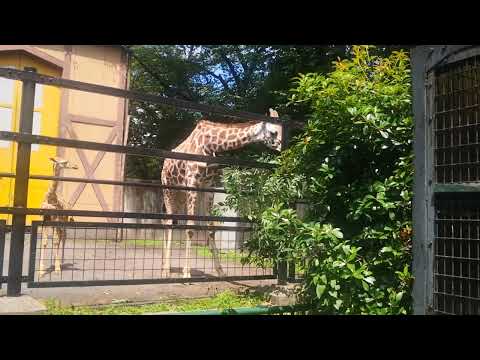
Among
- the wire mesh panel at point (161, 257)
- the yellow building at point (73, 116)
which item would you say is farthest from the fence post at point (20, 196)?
the yellow building at point (73, 116)

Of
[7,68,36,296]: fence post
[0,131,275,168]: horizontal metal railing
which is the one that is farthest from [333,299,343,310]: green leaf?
[7,68,36,296]: fence post

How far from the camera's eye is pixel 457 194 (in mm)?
3150

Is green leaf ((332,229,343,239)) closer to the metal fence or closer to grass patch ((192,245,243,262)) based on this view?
the metal fence

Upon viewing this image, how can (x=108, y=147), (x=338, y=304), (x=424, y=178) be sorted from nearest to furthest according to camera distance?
(x=424, y=178) < (x=338, y=304) < (x=108, y=147)

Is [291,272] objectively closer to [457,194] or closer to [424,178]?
[424,178]

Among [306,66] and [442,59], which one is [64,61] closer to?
[306,66]

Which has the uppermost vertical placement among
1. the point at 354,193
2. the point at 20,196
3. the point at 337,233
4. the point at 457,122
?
the point at 457,122

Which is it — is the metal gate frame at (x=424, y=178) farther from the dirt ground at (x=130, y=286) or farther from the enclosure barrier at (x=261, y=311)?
the dirt ground at (x=130, y=286)

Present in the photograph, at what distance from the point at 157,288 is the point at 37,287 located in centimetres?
131

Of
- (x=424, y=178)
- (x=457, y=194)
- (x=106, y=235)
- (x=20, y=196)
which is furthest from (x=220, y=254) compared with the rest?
(x=457, y=194)

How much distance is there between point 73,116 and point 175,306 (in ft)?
20.7

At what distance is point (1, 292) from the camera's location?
3.83 meters
